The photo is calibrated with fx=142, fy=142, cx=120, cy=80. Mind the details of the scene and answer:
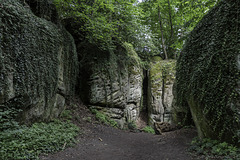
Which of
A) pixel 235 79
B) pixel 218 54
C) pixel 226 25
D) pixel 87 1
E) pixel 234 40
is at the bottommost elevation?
pixel 235 79

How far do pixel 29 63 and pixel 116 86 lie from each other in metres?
6.56

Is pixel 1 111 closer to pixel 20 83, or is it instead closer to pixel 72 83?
pixel 20 83

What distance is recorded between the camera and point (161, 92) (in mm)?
12953

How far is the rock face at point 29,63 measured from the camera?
4.14 metres

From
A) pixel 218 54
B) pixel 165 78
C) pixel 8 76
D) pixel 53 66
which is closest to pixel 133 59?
pixel 165 78

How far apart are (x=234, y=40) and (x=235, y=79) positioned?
1.01 m

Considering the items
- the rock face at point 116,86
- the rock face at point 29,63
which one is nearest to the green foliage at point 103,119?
the rock face at point 116,86

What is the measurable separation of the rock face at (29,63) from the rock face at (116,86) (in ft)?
9.13

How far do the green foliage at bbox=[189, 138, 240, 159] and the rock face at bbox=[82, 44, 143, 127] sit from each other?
260 inches

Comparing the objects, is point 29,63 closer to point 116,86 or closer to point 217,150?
point 217,150

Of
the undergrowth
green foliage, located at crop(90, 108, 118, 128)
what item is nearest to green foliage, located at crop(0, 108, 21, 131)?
the undergrowth

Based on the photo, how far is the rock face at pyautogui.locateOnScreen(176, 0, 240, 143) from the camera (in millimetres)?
3508

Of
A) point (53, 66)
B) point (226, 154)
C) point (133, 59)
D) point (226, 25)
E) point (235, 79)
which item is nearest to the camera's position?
point (226, 154)

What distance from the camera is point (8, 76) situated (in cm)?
414
